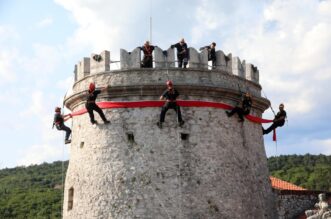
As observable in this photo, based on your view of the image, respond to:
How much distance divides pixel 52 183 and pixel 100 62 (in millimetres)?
54407

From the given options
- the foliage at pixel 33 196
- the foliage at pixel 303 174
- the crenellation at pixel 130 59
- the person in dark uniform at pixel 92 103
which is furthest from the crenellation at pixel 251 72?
the foliage at pixel 303 174

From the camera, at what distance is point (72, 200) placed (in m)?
16.8

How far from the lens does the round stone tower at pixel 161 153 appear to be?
15398 millimetres

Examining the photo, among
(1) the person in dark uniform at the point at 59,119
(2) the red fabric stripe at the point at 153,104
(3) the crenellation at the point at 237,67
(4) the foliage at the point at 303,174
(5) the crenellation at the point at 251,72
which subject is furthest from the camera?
(4) the foliage at the point at 303,174

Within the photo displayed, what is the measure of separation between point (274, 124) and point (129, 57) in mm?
5231

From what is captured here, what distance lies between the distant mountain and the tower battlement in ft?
58.0

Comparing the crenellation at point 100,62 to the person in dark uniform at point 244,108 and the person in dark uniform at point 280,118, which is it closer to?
the person in dark uniform at point 244,108

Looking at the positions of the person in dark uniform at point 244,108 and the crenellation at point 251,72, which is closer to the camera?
the person in dark uniform at point 244,108

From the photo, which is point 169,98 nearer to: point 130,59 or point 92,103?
point 130,59

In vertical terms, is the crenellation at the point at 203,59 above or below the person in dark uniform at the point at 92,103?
above

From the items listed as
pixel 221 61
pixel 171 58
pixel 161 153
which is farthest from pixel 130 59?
pixel 161 153

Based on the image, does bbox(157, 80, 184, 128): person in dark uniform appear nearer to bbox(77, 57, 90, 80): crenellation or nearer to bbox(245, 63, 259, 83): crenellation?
bbox(77, 57, 90, 80): crenellation

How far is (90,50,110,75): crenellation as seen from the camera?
16.6 metres

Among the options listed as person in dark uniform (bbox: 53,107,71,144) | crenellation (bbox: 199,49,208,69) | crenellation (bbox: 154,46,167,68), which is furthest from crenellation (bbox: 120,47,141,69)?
person in dark uniform (bbox: 53,107,71,144)
